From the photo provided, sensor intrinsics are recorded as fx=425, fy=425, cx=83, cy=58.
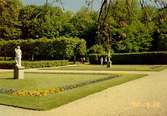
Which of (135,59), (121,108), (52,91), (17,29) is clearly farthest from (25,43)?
(121,108)

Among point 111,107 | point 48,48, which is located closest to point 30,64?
point 48,48

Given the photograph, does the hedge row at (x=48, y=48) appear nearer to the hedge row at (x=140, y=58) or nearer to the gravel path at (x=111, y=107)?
A: the hedge row at (x=140, y=58)

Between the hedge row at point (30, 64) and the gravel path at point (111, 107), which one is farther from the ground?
the hedge row at point (30, 64)

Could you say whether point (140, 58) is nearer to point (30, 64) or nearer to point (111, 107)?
point (30, 64)

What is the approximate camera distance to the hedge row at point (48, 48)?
61688mm

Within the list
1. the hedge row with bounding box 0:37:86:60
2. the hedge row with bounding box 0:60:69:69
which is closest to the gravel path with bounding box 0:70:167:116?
the hedge row with bounding box 0:60:69:69

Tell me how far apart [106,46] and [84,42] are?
2175 inches

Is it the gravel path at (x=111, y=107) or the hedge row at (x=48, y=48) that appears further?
the hedge row at (x=48, y=48)

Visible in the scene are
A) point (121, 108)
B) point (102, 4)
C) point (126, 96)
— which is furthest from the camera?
point (126, 96)

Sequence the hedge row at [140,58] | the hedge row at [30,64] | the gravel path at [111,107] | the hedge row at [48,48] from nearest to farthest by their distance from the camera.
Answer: the gravel path at [111,107]
the hedge row at [30,64]
the hedge row at [140,58]
the hedge row at [48,48]

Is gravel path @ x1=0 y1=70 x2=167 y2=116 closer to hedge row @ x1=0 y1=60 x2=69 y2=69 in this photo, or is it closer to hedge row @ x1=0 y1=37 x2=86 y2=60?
hedge row @ x1=0 y1=60 x2=69 y2=69

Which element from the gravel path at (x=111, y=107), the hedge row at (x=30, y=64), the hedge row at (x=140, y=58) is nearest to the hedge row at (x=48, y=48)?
the hedge row at (x=140, y=58)

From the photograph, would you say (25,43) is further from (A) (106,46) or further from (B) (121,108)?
(A) (106,46)

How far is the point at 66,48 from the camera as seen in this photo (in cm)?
6191
